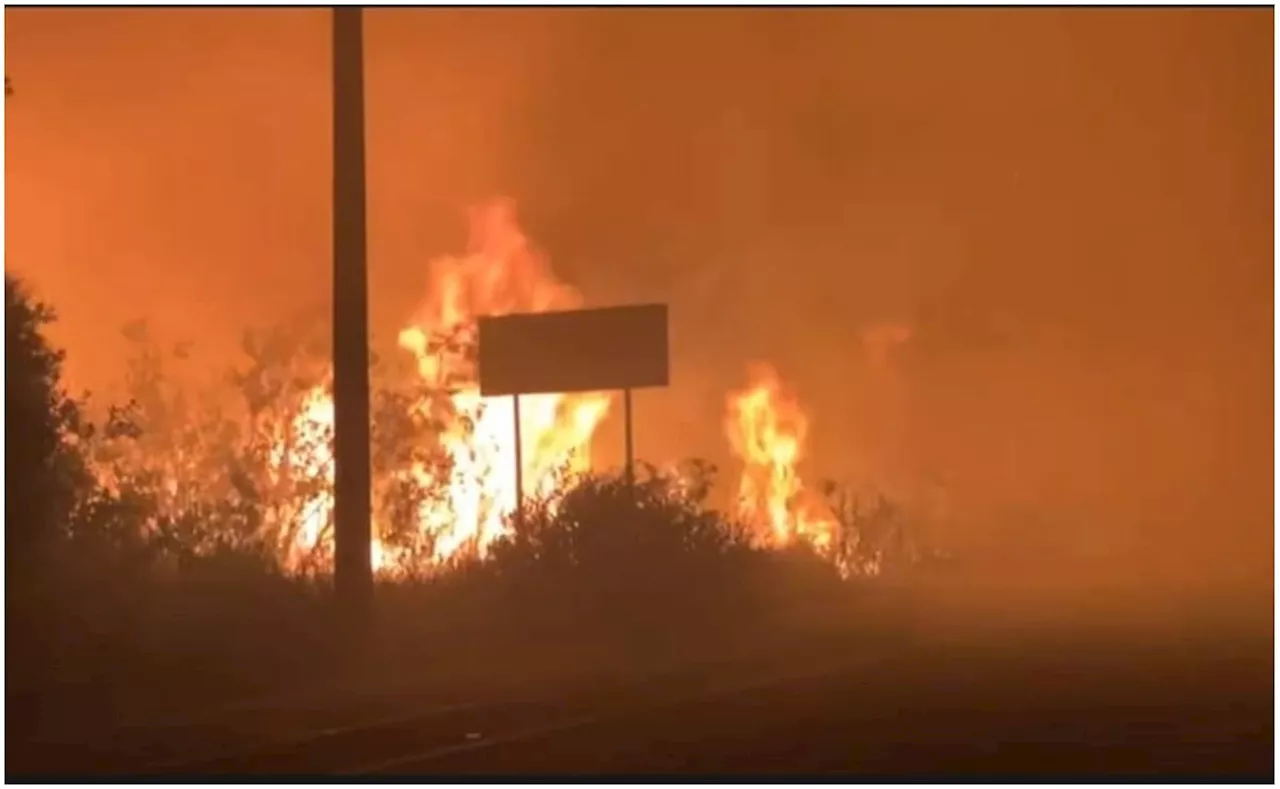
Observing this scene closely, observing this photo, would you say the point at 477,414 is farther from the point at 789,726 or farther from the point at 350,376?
the point at 789,726

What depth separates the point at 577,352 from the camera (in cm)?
2547

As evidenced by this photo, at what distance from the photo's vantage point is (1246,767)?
33.5ft

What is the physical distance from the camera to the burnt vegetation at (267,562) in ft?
50.3

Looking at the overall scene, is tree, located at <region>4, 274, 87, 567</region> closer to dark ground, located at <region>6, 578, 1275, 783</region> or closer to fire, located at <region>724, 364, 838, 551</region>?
dark ground, located at <region>6, 578, 1275, 783</region>

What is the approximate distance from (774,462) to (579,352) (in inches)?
303

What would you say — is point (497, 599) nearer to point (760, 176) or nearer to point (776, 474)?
point (776, 474)

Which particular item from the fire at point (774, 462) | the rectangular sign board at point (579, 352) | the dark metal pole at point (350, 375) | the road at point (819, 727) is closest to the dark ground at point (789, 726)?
the road at point (819, 727)

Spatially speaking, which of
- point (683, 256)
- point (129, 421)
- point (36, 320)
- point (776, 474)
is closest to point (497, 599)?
point (129, 421)

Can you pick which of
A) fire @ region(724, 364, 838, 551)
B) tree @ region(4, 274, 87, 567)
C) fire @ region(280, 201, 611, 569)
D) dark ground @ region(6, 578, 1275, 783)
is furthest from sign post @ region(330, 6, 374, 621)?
fire @ region(724, 364, 838, 551)

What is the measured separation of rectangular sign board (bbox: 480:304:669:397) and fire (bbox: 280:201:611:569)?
0.98 m

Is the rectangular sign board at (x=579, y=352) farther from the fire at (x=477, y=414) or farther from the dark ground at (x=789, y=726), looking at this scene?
the dark ground at (x=789, y=726)

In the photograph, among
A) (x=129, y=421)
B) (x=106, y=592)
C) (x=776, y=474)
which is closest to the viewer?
(x=106, y=592)

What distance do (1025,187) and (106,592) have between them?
24.3 m

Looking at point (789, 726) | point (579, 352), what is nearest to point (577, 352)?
point (579, 352)
